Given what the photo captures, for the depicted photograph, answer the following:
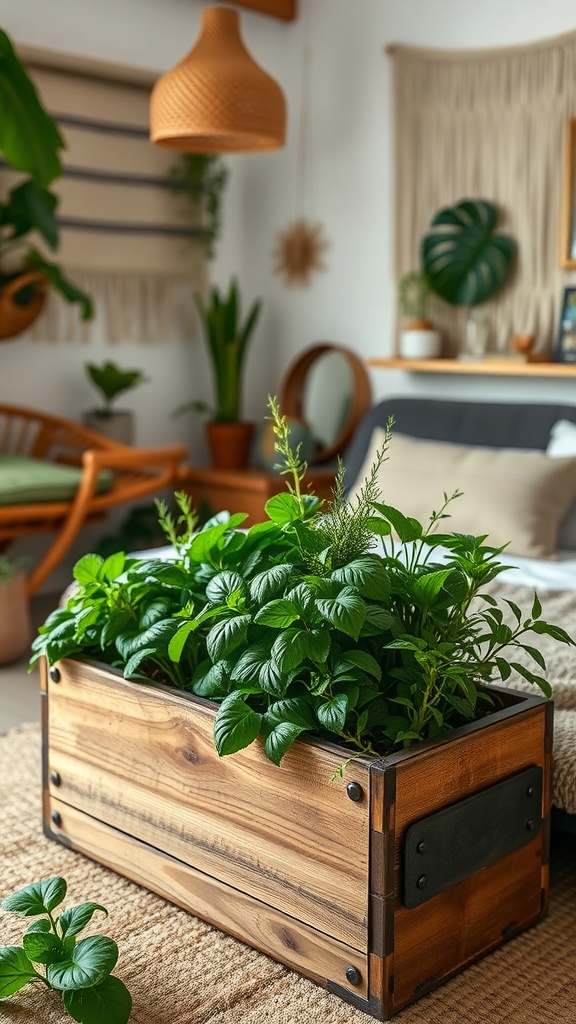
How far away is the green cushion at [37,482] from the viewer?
3.42 meters

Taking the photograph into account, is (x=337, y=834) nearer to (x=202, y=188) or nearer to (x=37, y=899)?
(x=37, y=899)

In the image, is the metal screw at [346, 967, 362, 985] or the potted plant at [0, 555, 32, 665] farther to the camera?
the potted plant at [0, 555, 32, 665]

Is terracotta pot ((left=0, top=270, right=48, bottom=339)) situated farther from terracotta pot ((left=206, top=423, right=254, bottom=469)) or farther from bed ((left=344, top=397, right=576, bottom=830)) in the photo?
bed ((left=344, top=397, right=576, bottom=830))

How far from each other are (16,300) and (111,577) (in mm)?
2274

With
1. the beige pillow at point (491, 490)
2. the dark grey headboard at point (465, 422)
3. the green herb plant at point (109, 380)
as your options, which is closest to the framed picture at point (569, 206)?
the dark grey headboard at point (465, 422)

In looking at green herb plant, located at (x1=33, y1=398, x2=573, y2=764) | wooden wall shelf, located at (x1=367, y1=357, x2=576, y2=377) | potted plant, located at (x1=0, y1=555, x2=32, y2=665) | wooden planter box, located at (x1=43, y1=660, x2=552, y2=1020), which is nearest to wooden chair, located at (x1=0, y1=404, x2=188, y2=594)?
potted plant, located at (x1=0, y1=555, x2=32, y2=665)

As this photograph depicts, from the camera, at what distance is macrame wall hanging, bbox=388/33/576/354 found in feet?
12.3

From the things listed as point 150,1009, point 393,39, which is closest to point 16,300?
point 393,39

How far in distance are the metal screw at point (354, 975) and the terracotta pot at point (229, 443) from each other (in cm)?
313

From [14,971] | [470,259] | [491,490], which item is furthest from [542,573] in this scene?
[14,971]

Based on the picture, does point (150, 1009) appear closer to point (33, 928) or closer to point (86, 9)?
point (33, 928)

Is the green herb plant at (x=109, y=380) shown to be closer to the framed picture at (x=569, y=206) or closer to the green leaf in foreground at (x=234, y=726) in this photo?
the framed picture at (x=569, y=206)

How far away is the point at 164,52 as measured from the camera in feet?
14.4

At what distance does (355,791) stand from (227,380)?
125 inches
